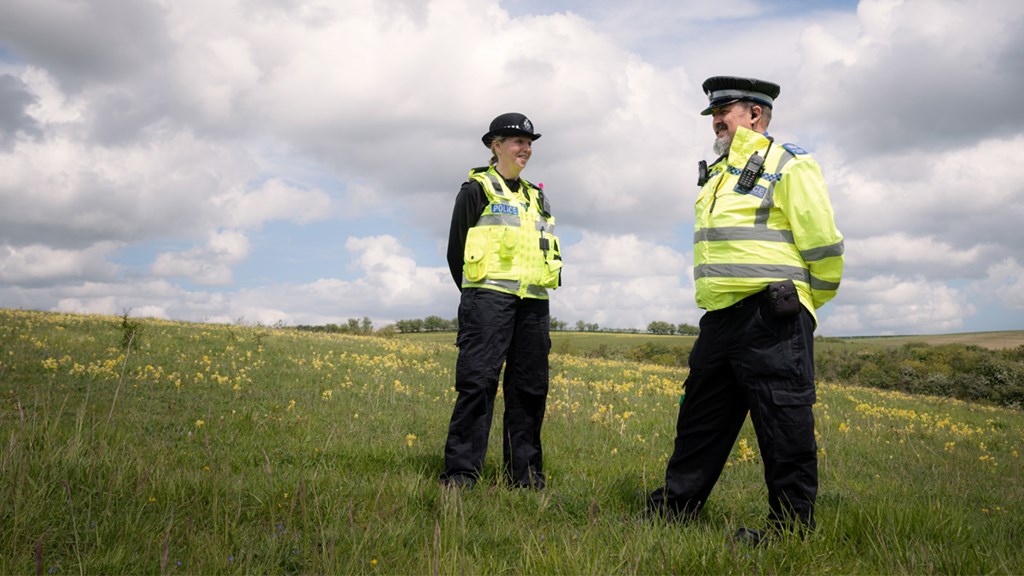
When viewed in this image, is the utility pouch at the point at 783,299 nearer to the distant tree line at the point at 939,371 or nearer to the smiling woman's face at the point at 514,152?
the smiling woman's face at the point at 514,152

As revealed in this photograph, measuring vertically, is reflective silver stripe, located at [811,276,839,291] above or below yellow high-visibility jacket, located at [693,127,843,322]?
below

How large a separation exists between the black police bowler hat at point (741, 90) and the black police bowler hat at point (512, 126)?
145 centimetres

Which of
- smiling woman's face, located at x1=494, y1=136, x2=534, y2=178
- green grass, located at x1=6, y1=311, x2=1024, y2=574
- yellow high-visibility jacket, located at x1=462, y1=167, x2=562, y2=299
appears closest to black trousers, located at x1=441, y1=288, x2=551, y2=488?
yellow high-visibility jacket, located at x1=462, y1=167, x2=562, y2=299

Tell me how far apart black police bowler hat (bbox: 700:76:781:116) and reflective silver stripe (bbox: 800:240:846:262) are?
105cm

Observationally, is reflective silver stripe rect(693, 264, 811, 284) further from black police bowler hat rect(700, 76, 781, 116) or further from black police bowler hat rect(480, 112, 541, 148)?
black police bowler hat rect(480, 112, 541, 148)

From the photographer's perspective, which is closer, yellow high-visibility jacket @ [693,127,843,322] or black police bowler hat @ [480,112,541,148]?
yellow high-visibility jacket @ [693,127,843,322]

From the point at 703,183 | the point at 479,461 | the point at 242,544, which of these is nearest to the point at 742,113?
the point at 703,183

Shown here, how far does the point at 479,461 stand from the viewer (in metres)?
4.72

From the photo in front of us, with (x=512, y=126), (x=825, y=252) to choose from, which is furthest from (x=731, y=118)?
(x=512, y=126)

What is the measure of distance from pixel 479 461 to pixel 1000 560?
10.4 feet

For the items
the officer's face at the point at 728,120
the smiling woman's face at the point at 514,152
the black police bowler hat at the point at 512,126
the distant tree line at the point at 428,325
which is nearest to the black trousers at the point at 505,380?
the smiling woman's face at the point at 514,152

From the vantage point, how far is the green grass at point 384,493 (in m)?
2.96

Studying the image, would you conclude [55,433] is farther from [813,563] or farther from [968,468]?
[968,468]

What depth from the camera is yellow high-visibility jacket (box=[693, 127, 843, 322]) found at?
3.47 m
